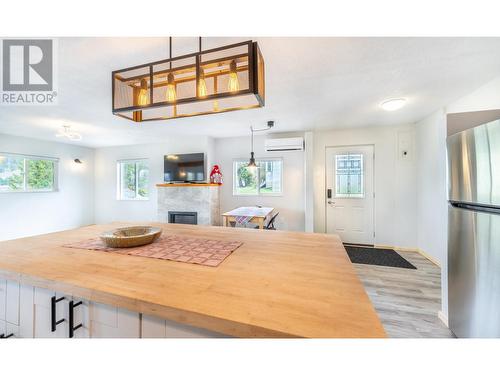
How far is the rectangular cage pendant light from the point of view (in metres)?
1.11

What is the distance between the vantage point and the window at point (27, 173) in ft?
13.6

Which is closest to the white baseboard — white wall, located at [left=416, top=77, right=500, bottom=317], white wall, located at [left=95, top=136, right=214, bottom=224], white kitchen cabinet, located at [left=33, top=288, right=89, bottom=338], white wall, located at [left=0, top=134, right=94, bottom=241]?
white wall, located at [left=416, top=77, right=500, bottom=317]

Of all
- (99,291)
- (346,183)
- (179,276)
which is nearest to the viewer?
(99,291)

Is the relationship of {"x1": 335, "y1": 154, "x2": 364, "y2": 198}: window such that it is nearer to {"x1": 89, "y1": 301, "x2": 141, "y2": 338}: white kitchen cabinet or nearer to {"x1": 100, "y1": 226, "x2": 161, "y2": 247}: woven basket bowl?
{"x1": 100, "y1": 226, "x2": 161, "y2": 247}: woven basket bowl

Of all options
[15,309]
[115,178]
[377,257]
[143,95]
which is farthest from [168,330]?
[115,178]

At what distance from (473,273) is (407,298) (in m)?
1.02

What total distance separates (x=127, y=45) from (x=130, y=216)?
16.9 ft

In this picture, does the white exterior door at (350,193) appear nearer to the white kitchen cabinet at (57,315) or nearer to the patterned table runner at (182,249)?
the patterned table runner at (182,249)

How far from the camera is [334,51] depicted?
1662 millimetres

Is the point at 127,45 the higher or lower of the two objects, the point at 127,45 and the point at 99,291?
the higher

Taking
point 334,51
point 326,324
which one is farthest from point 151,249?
point 334,51

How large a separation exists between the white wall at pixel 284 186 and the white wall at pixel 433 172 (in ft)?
6.84

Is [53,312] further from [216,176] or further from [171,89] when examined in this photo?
[216,176]
